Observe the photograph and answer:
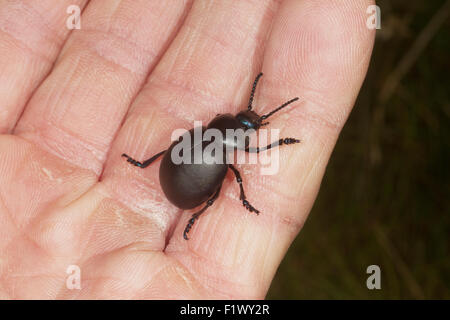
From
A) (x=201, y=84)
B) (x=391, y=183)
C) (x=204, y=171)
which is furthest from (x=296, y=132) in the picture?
(x=391, y=183)

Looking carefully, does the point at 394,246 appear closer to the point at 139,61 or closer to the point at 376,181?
the point at 376,181

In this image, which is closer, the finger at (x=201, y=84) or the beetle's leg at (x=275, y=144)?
the beetle's leg at (x=275, y=144)

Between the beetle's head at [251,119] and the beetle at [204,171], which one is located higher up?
the beetle's head at [251,119]

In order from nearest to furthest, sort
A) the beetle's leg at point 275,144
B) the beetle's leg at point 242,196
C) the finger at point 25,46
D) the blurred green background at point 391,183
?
1. the beetle's leg at point 242,196
2. the beetle's leg at point 275,144
3. the finger at point 25,46
4. the blurred green background at point 391,183

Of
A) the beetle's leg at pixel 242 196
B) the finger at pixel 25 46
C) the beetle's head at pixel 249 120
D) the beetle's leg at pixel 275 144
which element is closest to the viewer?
the beetle's leg at pixel 242 196

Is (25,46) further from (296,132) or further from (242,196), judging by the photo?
(296,132)

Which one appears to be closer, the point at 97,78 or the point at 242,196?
the point at 242,196

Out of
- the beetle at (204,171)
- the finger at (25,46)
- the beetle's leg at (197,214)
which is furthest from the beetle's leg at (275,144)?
the finger at (25,46)
